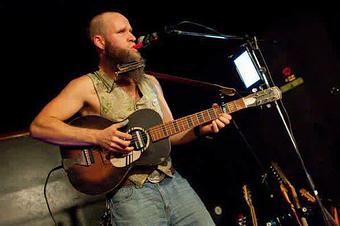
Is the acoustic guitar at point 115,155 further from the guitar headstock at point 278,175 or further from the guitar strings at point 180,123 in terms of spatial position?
the guitar headstock at point 278,175

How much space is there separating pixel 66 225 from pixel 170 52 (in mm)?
2970

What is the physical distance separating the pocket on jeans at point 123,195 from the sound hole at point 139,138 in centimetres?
28

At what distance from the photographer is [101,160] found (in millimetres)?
2422

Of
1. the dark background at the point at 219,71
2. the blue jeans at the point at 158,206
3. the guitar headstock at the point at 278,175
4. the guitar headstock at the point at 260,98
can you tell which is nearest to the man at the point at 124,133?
the blue jeans at the point at 158,206

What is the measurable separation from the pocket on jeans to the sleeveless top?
0.11m

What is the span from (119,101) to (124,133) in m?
0.36

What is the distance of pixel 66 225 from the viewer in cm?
349

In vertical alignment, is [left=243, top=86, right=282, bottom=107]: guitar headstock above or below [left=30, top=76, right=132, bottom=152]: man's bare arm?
below

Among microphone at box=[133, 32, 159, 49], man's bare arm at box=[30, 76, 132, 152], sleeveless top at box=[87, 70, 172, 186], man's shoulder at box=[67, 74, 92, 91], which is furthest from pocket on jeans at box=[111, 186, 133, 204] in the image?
microphone at box=[133, 32, 159, 49]

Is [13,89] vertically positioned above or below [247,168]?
above

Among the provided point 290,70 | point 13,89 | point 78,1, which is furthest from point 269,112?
point 13,89

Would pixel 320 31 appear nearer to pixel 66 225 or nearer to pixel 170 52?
pixel 170 52

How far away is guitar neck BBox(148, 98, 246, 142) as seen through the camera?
254cm

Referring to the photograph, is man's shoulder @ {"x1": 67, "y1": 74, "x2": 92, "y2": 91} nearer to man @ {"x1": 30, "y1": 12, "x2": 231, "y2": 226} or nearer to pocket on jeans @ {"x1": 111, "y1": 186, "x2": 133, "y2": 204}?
man @ {"x1": 30, "y1": 12, "x2": 231, "y2": 226}
